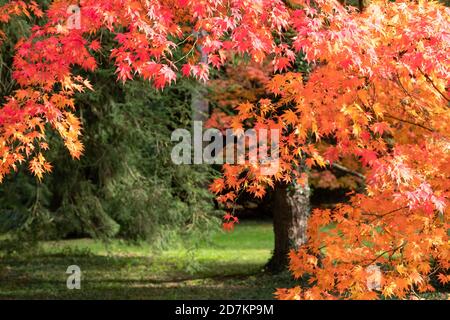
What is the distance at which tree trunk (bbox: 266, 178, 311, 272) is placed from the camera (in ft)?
33.3

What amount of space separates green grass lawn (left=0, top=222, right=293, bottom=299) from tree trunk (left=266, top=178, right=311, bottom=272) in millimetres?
474

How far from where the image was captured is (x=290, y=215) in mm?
10211

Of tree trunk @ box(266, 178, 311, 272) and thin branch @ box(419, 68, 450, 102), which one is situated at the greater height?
thin branch @ box(419, 68, 450, 102)

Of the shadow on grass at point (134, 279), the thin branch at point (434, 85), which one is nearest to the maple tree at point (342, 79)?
the thin branch at point (434, 85)

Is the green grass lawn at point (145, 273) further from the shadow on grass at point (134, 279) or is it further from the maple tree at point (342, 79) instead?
the maple tree at point (342, 79)

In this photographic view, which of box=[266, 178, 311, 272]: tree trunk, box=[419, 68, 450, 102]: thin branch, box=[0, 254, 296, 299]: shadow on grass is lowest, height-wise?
box=[0, 254, 296, 299]: shadow on grass

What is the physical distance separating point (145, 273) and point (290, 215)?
2.94 meters

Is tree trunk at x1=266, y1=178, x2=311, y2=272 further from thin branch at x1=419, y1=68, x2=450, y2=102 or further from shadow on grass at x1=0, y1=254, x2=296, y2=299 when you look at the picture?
thin branch at x1=419, y1=68, x2=450, y2=102

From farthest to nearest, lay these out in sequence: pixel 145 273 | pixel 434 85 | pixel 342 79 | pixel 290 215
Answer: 1. pixel 145 273
2. pixel 290 215
3. pixel 434 85
4. pixel 342 79

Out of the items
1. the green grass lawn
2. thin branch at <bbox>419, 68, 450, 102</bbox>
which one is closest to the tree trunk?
the green grass lawn

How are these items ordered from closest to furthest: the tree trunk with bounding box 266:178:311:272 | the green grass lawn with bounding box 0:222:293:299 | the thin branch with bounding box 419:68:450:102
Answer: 1. the thin branch with bounding box 419:68:450:102
2. the green grass lawn with bounding box 0:222:293:299
3. the tree trunk with bounding box 266:178:311:272

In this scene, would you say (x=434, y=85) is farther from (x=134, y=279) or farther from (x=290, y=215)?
(x=134, y=279)

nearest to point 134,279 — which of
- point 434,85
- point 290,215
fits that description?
point 290,215

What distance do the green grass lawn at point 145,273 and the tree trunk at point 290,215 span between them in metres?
0.47
